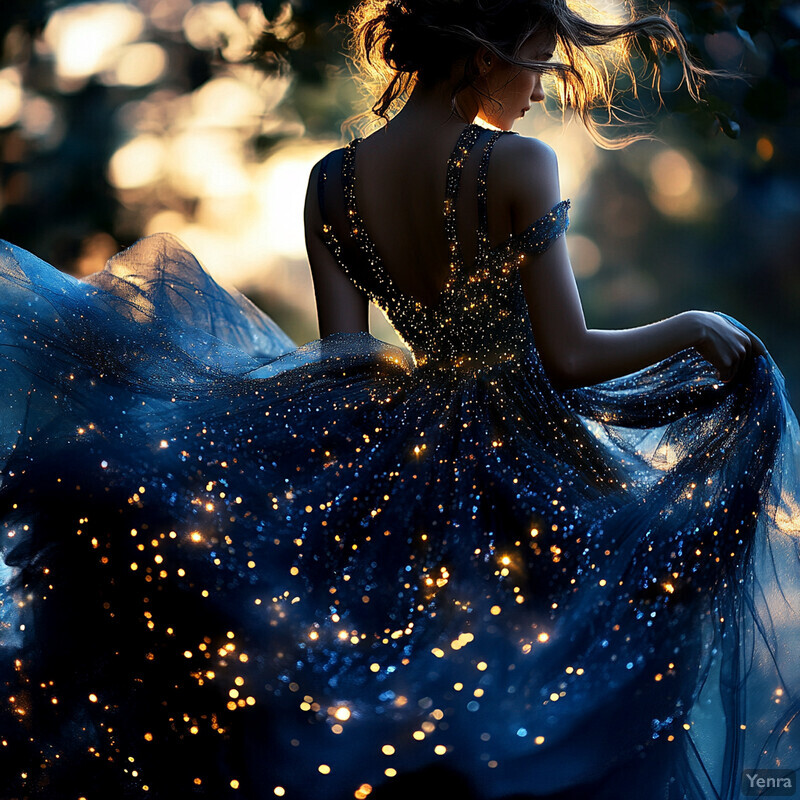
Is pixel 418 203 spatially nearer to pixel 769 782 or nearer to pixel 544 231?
pixel 544 231

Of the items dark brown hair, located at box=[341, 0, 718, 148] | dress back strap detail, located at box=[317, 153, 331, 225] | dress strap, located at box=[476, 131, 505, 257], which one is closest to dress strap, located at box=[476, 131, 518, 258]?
dress strap, located at box=[476, 131, 505, 257]

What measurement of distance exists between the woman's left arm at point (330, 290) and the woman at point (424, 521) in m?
0.09

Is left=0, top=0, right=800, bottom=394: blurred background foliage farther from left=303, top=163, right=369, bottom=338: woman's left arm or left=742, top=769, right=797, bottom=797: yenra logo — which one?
left=742, top=769, right=797, bottom=797: yenra logo

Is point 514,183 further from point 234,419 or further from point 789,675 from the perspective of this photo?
point 789,675

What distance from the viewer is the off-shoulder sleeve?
1.07 m

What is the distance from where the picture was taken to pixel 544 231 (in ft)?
3.51

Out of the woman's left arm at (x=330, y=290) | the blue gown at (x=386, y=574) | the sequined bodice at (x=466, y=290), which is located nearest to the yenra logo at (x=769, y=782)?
the blue gown at (x=386, y=574)

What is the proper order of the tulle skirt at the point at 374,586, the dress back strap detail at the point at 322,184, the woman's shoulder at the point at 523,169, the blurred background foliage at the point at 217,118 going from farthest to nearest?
the blurred background foliage at the point at 217,118, the dress back strap detail at the point at 322,184, the woman's shoulder at the point at 523,169, the tulle skirt at the point at 374,586

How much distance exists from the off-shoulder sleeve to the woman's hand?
217 millimetres

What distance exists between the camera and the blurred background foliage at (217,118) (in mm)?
1604

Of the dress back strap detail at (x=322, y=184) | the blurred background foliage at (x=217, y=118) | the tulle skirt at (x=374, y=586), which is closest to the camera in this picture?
the tulle skirt at (x=374, y=586)

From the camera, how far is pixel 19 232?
11.9ft

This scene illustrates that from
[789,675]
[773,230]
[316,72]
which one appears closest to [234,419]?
[789,675]

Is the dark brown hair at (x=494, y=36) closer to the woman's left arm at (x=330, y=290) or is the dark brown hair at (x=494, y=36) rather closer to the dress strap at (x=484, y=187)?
the dress strap at (x=484, y=187)
